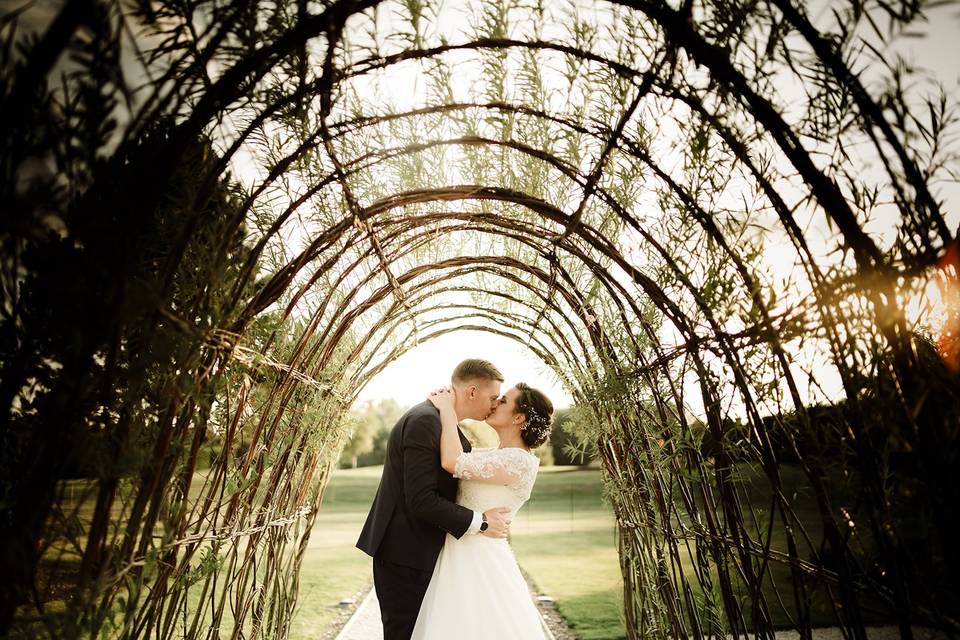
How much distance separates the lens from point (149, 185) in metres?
1.21

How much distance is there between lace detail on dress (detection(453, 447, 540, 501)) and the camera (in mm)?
3383

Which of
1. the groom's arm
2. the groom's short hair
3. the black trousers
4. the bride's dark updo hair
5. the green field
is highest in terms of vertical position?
the groom's short hair

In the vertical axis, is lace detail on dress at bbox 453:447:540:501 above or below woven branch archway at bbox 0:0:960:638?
below

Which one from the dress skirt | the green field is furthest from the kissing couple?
the green field

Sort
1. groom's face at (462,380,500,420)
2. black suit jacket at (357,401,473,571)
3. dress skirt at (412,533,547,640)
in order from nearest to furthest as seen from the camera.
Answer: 1. dress skirt at (412,533,547,640)
2. black suit jacket at (357,401,473,571)
3. groom's face at (462,380,500,420)

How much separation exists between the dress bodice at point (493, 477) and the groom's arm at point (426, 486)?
0.58 feet

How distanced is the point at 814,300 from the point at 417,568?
257 centimetres

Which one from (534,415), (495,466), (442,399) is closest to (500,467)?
(495,466)

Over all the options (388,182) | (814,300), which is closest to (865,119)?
(814,300)

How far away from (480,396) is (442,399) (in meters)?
0.24

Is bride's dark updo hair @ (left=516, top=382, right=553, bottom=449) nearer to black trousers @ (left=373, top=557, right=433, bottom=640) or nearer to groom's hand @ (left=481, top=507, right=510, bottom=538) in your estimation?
groom's hand @ (left=481, top=507, right=510, bottom=538)

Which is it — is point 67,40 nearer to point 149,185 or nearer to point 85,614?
point 149,185

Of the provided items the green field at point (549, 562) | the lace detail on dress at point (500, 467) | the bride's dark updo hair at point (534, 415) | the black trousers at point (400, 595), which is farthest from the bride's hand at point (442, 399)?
the green field at point (549, 562)

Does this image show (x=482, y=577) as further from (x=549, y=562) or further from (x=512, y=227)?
(x=549, y=562)
